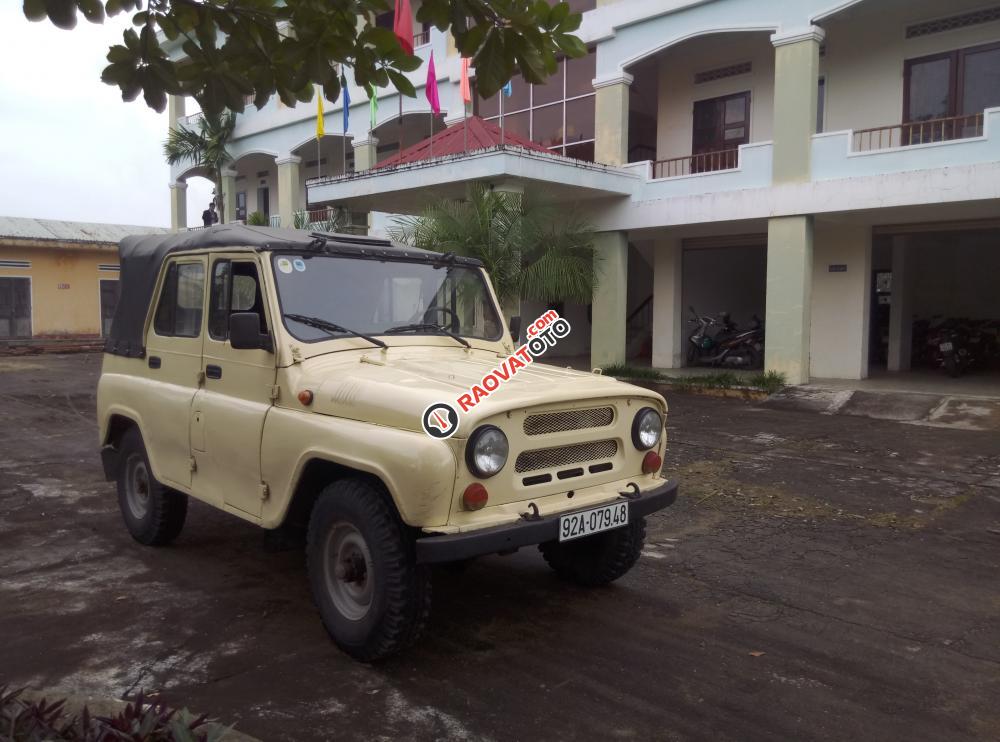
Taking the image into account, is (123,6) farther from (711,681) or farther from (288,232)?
(711,681)

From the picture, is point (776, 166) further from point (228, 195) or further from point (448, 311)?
point (228, 195)

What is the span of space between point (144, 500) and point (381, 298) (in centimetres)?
245

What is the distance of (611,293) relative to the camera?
16.9 metres

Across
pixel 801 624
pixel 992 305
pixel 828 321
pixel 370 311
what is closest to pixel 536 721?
pixel 801 624

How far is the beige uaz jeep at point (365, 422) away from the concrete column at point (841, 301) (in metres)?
11.6

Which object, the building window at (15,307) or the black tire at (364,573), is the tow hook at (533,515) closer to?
the black tire at (364,573)

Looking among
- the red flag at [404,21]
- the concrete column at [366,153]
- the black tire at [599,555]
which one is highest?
the red flag at [404,21]

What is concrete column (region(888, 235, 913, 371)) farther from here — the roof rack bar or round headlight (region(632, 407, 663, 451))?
the roof rack bar

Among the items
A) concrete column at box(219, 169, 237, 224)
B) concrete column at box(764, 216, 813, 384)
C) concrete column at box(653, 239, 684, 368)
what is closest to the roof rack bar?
concrete column at box(764, 216, 813, 384)

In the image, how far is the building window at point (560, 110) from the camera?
17.3m

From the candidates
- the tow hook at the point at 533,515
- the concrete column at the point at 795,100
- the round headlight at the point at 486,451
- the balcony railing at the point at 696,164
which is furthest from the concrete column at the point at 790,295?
the round headlight at the point at 486,451

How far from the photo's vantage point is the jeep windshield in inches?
178

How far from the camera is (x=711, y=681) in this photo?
145 inches

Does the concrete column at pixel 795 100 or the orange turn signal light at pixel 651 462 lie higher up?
the concrete column at pixel 795 100
